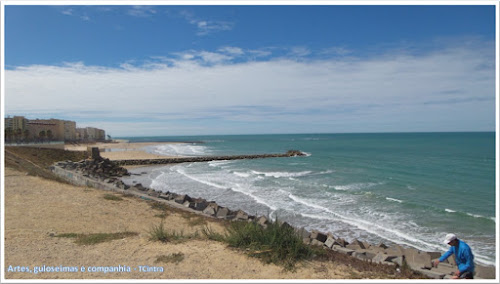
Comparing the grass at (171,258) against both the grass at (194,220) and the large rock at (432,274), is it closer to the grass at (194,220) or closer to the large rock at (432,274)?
the grass at (194,220)

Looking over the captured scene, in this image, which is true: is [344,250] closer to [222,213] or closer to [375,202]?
[222,213]

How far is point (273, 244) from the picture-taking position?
6031mm

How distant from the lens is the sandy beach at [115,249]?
525 centimetres

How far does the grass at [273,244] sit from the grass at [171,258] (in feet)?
3.59

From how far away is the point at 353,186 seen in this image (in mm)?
19047

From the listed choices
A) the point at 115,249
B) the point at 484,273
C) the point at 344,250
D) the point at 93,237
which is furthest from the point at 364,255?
the point at 93,237

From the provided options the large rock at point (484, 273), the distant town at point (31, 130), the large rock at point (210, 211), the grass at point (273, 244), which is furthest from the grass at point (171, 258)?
the distant town at point (31, 130)

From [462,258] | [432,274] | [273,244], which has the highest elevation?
[462,258]

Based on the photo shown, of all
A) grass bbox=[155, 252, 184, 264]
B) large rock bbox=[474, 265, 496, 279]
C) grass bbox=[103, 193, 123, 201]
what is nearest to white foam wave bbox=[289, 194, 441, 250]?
large rock bbox=[474, 265, 496, 279]

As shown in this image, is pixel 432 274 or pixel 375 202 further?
pixel 375 202

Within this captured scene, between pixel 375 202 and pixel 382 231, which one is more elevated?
pixel 375 202

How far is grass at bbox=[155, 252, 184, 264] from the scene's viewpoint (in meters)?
5.66

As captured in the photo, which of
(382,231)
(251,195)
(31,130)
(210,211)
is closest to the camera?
(382,231)

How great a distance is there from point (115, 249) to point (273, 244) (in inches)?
125
